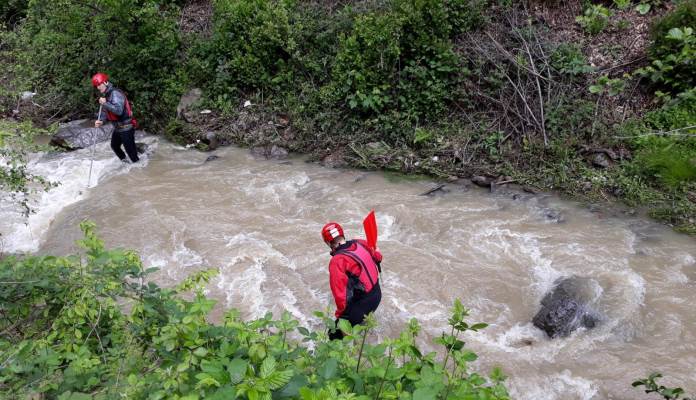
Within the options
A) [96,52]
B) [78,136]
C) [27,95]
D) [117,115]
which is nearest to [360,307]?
[117,115]

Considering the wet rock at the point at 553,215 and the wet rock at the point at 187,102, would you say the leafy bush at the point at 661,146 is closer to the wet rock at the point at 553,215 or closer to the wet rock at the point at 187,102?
the wet rock at the point at 553,215

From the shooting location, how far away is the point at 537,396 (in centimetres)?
449

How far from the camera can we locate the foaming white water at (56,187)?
7.25 meters

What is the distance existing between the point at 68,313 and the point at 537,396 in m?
3.95

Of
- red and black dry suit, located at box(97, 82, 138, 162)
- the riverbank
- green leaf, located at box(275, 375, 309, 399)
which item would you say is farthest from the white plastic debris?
green leaf, located at box(275, 375, 309, 399)

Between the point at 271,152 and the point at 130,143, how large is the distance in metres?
2.58

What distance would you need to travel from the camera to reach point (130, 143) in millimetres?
8953

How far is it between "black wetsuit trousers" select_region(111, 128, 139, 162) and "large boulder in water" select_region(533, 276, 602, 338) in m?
7.42

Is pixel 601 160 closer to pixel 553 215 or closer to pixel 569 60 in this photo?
pixel 553 215

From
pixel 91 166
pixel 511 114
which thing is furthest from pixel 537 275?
pixel 91 166

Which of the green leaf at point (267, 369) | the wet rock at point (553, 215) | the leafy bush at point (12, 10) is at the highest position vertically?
the leafy bush at point (12, 10)

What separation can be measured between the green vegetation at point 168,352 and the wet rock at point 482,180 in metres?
5.55

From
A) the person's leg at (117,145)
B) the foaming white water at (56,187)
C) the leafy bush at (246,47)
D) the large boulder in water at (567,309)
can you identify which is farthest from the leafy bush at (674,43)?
the foaming white water at (56,187)

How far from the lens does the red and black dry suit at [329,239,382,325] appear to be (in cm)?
438
